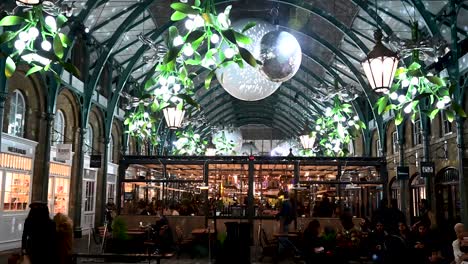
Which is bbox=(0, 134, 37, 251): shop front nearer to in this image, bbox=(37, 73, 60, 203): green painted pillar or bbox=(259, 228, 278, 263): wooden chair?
bbox=(37, 73, 60, 203): green painted pillar

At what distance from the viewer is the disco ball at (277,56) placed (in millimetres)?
5070

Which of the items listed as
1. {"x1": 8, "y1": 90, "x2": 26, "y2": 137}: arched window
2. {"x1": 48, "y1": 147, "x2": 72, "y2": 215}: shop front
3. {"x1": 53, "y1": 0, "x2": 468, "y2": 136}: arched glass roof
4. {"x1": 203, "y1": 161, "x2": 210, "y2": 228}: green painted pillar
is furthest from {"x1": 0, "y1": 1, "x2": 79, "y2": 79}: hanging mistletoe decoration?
{"x1": 48, "y1": 147, "x2": 72, "y2": 215}: shop front

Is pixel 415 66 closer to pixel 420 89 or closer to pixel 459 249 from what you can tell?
pixel 420 89

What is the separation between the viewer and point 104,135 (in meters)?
21.7

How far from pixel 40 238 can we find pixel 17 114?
9.34 meters

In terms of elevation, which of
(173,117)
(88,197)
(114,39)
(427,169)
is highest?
(114,39)

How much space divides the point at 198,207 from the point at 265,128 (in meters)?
30.8

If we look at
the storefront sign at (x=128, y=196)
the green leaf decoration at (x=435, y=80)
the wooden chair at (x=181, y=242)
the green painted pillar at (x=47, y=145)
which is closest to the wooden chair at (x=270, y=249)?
the wooden chair at (x=181, y=242)

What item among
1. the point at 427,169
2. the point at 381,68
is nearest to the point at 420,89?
the point at 381,68

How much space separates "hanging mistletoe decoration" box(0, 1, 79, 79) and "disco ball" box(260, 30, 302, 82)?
2049mm

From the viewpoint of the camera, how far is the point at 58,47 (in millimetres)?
3521

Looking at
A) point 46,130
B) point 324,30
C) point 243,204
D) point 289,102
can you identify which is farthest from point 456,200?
point 289,102

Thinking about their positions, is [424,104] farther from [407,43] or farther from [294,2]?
[407,43]

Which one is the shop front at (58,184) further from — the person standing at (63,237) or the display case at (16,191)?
the person standing at (63,237)
